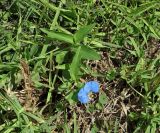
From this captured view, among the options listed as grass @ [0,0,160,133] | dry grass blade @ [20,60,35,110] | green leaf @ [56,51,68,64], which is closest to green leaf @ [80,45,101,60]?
grass @ [0,0,160,133]

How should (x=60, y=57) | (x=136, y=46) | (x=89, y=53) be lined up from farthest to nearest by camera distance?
1. (x=136, y=46)
2. (x=60, y=57)
3. (x=89, y=53)

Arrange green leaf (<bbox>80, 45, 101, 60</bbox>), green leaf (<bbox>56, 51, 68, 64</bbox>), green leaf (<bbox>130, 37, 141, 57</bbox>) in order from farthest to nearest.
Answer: green leaf (<bbox>130, 37, 141, 57</bbox>) < green leaf (<bbox>56, 51, 68, 64</bbox>) < green leaf (<bbox>80, 45, 101, 60</bbox>)

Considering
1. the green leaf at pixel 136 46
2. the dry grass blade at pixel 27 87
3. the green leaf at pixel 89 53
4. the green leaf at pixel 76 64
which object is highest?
the green leaf at pixel 136 46

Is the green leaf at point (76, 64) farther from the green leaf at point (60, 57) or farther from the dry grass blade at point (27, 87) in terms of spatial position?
the dry grass blade at point (27, 87)

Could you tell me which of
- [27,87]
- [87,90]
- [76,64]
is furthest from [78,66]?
[27,87]

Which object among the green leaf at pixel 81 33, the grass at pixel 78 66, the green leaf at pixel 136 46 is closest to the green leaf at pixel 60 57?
the grass at pixel 78 66

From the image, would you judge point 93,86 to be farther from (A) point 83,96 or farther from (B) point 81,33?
(B) point 81,33

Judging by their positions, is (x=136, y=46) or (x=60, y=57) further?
(x=136, y=46)

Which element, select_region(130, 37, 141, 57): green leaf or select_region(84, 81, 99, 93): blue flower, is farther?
select_region(130, 37, 141, 57): green leaf

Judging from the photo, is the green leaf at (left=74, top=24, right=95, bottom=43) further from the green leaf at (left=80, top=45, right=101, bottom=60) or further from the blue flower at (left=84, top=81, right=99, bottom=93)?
the blue flower at (left=84, top=81, right=99, bottom=93)
